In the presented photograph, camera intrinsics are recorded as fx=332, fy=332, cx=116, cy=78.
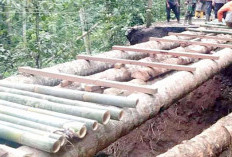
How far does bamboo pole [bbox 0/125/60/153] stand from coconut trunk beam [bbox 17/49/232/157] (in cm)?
10

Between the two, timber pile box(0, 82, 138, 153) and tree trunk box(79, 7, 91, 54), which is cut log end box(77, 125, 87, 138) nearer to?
timber pile box(0, 82, 138, 153)

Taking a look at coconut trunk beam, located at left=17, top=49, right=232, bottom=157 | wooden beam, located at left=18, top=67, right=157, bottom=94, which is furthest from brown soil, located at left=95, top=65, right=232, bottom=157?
coconut trunk beam, located at left=17, top=49, right=232, bottom=157

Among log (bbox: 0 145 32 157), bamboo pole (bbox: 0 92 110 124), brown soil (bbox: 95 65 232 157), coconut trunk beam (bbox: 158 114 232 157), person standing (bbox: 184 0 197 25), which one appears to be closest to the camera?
log (bbox: 0 145 32 157)

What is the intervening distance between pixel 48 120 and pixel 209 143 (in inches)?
78.8

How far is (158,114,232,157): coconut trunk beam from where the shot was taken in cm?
361

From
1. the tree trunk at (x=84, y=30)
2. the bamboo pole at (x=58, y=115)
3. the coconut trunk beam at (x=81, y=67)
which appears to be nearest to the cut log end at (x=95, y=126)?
the bamboo pole at (x=58, y=115)

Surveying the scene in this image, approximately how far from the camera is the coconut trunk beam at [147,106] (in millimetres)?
3137

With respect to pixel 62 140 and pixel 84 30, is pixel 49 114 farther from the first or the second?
pixel 84 30

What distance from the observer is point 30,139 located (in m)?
2.79

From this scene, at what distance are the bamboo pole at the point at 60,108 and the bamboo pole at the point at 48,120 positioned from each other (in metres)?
0.23

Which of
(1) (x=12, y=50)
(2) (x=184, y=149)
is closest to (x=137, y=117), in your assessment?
(2) (x=184, y=149)

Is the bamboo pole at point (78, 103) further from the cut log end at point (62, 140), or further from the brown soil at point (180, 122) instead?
the brown soil at point (180, 122)

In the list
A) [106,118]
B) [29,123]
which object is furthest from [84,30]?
[29,123]

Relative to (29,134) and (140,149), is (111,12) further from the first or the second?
(29,134)
